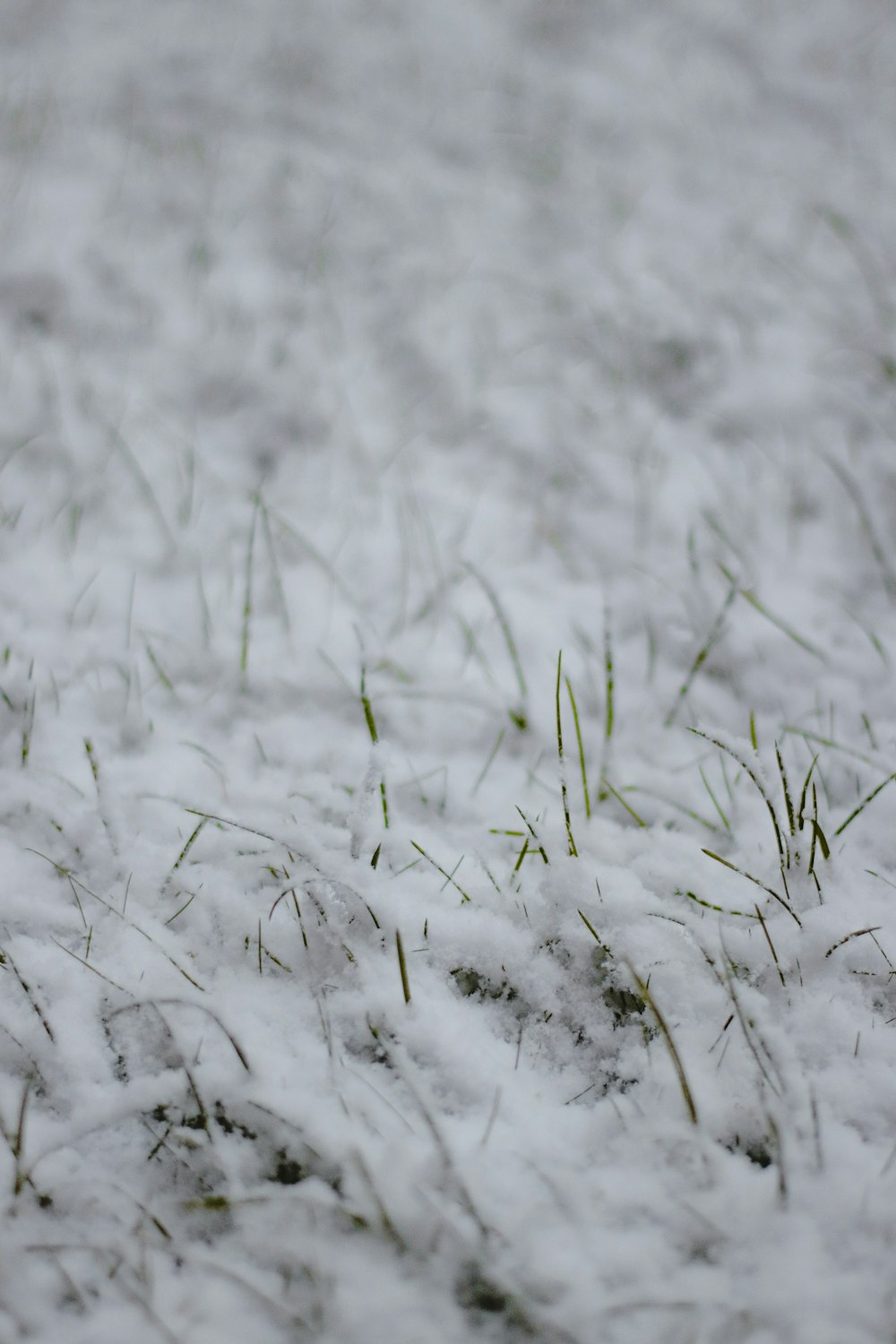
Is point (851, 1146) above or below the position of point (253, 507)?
below

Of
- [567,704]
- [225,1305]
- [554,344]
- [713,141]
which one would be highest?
[713,141]

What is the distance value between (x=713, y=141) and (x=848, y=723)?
224 cm

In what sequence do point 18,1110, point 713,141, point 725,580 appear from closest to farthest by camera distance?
point 18,1110
point 725,580
point 713,141

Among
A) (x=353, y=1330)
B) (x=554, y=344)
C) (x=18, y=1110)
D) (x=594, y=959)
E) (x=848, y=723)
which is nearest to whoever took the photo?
(x=353, y=1330)

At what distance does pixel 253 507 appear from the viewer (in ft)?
5.08

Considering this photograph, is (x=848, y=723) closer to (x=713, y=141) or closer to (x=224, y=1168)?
(x=224, y=1168)

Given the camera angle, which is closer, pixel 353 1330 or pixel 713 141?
pixel 353 1330

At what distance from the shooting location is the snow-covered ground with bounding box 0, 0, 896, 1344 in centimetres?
70

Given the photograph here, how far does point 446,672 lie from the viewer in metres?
1.31

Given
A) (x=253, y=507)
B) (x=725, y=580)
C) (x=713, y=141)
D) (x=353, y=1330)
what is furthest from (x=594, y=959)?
(x=713, y=141)

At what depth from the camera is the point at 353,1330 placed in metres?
0.64

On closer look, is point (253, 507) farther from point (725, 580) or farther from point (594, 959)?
point (594, 959)

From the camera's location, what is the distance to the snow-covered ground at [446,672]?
695 millimetres

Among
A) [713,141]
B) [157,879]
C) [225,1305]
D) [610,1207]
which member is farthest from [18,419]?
[713,141]
